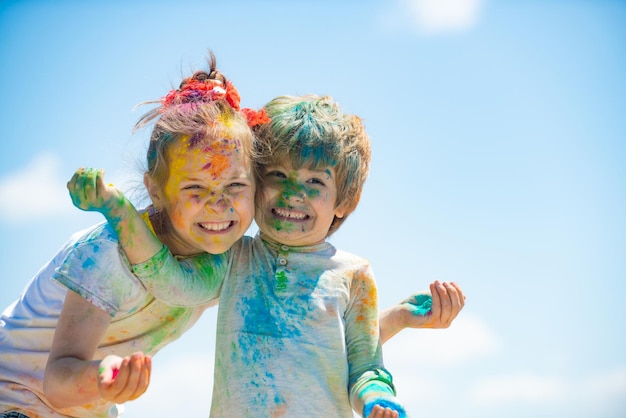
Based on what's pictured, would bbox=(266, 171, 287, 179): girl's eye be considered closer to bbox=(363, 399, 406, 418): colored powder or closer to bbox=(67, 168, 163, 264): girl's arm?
bbox=(67, 168, 163, 264): girl's arm

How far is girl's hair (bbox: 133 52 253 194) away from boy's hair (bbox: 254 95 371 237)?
13cm

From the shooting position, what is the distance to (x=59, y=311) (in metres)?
3.89

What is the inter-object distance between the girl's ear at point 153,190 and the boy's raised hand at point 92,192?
0.34 m

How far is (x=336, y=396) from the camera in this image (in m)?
3.70

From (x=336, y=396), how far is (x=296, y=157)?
122 centimetres

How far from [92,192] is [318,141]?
1.18 meters

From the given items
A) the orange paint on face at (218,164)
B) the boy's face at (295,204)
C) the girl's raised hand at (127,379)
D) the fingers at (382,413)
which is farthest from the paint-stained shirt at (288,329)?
the girl's raised hand at (127,379)

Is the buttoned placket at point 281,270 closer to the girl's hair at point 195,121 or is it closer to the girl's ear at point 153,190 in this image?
the girl's hair at point 195,121

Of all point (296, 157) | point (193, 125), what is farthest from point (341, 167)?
point (193, 125)

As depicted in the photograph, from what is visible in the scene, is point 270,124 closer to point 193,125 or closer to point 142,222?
point 193,125

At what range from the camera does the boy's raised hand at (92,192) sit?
11.2 feet

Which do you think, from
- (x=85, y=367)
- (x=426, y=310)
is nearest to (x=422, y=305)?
(x=426, y=310)

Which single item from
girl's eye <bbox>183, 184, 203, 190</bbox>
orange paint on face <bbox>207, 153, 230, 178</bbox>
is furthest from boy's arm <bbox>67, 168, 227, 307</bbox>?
orange paint on face <bbox>207, 153, 230, 178</bbox>

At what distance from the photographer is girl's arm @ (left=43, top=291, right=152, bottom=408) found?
2.88 meters
